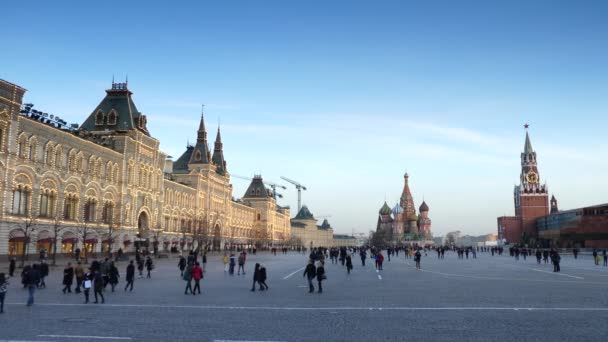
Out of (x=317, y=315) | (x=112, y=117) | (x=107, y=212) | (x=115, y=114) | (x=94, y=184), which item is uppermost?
(x=115, y=114)

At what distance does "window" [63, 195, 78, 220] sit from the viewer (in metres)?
51.1

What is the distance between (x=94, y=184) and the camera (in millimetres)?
55812

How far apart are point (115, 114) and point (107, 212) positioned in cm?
1315

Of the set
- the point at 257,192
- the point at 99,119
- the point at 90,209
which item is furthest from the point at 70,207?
the point at 257,192

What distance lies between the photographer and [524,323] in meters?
14.2

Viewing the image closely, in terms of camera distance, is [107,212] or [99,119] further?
[99,119]

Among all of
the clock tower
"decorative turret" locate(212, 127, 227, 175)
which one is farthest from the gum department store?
the clock tower

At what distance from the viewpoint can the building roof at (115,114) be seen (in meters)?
64.6

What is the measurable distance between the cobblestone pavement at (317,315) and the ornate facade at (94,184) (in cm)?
2239

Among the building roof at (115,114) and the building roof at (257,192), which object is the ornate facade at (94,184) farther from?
the building roof at (257,192)

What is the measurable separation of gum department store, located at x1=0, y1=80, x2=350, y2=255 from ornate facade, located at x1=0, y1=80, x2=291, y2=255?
3.5 inches

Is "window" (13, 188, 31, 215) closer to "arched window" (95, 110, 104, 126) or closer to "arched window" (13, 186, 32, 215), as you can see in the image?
"arched window" (13, 186, 32, 215)

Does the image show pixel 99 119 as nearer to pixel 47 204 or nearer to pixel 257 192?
pixel 47 204

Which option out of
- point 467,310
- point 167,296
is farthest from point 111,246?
point 467,310
